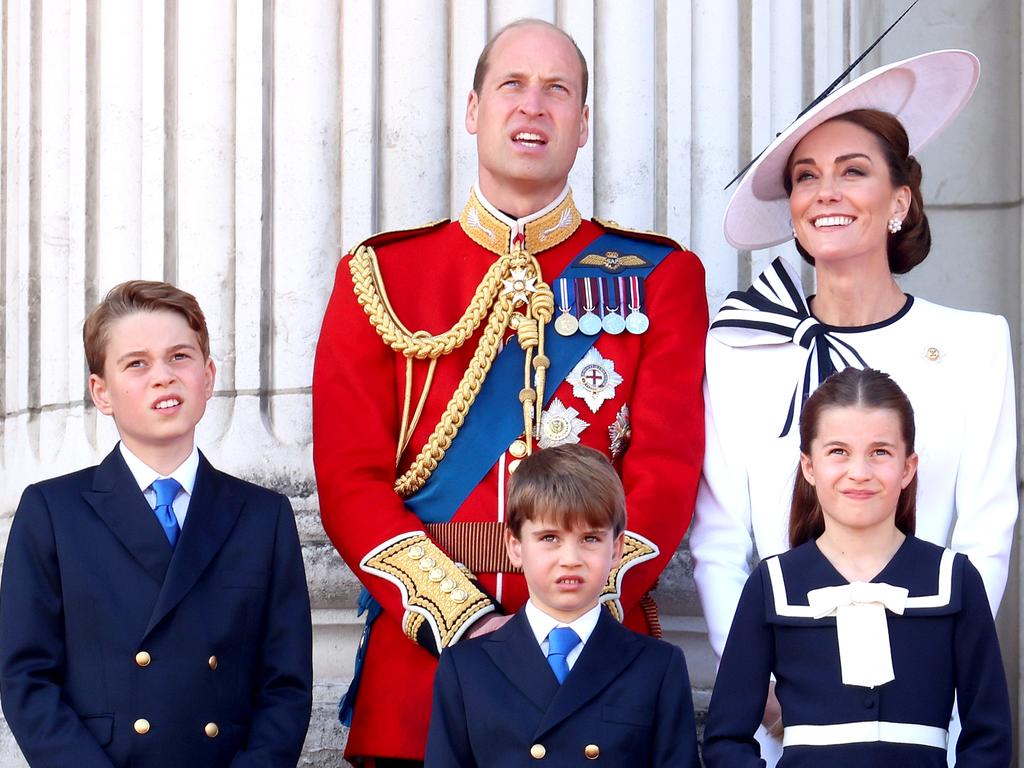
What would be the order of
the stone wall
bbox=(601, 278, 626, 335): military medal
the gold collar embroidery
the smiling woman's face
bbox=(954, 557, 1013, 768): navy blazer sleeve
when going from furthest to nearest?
the stone wall, the gold collar embroidery, bbox=(601, 278, 626, 335): military medal, the smiling woman's face, bbox=(954, 557, 1013, 768): navy blazer sleeve

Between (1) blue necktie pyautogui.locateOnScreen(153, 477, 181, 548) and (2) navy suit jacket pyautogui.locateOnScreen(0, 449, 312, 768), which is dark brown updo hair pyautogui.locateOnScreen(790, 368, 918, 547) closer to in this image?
(2) navy suit jacket pyautogui.locateOnScreen(0, 449, 312, 768)

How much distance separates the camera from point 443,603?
357 cm

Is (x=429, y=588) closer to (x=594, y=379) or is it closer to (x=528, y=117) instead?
(x=594, y=379)

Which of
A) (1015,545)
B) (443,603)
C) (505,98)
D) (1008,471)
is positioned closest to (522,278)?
(505,98)

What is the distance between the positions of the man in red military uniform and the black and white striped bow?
10cm

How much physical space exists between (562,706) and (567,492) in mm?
394

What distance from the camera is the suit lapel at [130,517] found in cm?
346

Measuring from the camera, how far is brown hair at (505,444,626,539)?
132 inches

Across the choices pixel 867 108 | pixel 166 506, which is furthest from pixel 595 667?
pixel 867 108

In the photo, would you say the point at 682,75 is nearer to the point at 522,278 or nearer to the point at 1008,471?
the point at 522,278

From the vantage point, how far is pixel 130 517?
137 inches

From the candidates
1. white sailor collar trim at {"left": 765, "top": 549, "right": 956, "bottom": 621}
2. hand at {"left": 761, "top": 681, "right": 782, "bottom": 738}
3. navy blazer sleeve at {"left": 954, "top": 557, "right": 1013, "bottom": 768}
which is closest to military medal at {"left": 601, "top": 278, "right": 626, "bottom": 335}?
white sailor collar trim at {"left": 765, "top": 549, "right": 956, "bottom": 621}

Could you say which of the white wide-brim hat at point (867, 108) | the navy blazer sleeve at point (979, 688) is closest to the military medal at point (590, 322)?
the white wide-brim hat at point (867, 108)

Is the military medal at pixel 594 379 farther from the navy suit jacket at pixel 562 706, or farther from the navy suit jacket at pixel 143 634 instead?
the navy suit jacket at pixel 143 634
